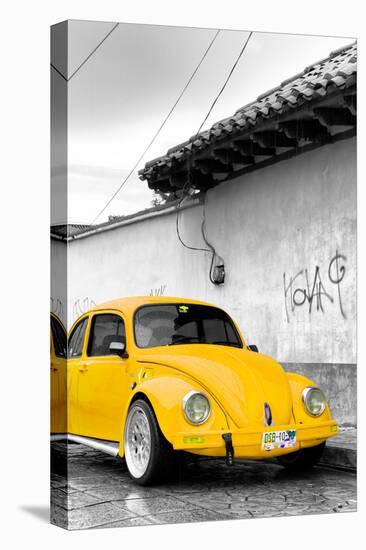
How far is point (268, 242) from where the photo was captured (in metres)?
9.22

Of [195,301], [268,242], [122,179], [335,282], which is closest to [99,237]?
[122,179]

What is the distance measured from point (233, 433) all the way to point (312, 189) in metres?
2.66

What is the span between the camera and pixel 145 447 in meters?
8.07

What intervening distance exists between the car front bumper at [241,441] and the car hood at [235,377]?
0.09 metres

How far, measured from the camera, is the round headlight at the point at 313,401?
28.2 ft

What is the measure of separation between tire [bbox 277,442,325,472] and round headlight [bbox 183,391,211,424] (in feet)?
4.06

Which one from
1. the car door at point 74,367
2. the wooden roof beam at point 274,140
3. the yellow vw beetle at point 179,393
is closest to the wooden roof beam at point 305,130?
the wooden roof beam at point 274,140

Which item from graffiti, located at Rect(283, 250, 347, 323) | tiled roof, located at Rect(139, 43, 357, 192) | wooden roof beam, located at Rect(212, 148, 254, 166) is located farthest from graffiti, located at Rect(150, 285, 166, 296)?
wooden roof beam, located at Rect(212, 148, 254, 166)

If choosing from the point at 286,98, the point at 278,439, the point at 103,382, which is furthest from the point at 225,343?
the point at 286,98

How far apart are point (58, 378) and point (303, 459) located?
2.43 metres

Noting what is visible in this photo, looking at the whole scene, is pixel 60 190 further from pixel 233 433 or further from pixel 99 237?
pixel 233 433

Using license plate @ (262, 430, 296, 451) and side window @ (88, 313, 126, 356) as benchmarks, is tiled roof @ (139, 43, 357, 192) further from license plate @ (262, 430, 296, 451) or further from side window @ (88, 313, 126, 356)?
license plate @ (262, 430, 296, 451)

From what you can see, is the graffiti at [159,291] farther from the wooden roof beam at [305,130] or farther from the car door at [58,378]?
the wooden roof beam at [305,130]

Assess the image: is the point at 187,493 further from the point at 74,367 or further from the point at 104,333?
the point at 104,333
